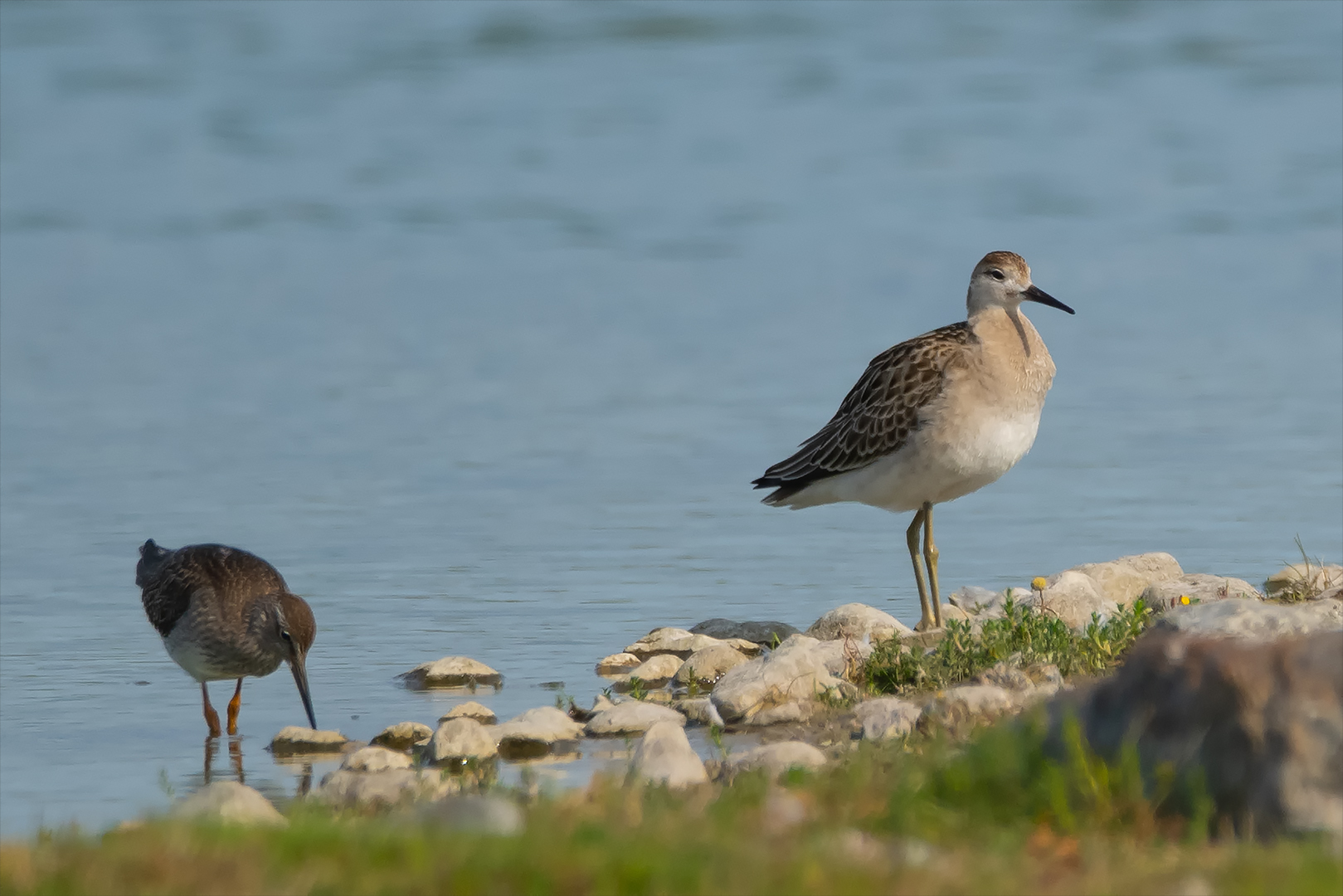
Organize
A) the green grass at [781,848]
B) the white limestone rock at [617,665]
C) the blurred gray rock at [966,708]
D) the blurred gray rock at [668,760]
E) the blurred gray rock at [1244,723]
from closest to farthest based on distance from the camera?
the green grass at [781,848] < the blurred gray rock at [1244,723] < the blurred gray rock at [668,760] < the blurred gray rock at [966,708] < the white limestone rock at [617,665]

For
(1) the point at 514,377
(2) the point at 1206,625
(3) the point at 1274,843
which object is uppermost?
(1) the point at 514,377

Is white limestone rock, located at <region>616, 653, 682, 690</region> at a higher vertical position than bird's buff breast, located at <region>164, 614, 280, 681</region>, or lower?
lower

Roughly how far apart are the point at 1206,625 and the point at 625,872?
3883 millimetres

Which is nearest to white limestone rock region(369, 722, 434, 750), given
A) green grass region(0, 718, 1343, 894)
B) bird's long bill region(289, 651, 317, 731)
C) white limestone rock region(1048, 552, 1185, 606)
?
bird's long bill region(289, 651, 317, 731)

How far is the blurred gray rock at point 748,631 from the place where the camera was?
11562mm

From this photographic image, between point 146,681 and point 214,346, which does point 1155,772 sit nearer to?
point 146,681

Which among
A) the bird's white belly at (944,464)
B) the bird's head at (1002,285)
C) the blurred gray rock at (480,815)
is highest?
the bird's head at (1002,285)

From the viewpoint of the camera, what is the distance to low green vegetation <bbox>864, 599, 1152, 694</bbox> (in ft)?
30.6

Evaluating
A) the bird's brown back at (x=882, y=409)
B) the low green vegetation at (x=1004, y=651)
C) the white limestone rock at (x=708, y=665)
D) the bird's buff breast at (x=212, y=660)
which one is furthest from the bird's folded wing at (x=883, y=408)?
the bird's buff breast at (x=212, y=660)

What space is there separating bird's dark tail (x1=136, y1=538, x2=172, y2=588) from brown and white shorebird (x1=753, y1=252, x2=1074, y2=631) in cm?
396

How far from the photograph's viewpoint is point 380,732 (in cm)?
984

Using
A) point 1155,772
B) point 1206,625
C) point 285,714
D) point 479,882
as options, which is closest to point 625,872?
point 479,882

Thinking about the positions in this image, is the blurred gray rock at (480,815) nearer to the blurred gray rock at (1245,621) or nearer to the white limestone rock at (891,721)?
the white limestone rock at (891,721)

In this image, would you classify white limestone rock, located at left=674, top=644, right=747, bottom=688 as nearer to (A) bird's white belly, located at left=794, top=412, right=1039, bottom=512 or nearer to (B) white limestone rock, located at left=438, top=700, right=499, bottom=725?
(B) white limestone rock, located at left=438, top=700, right=499, bottom=725
